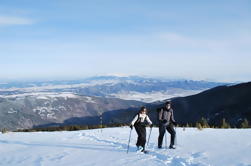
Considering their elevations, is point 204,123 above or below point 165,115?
below

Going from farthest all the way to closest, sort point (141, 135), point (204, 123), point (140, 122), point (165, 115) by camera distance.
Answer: point (204, 123) < point (165, 115) < point (140, 122) < point (141, 135)

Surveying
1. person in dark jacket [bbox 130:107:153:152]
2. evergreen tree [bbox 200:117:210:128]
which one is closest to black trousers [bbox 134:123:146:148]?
person in dark jacket [bbox 130:107:153:152]

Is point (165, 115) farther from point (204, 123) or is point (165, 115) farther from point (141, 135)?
point (204, 123)

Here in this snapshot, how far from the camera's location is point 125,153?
555 inches

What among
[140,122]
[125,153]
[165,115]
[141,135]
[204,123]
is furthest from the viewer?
[204,123]

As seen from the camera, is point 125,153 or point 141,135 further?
point 141,135

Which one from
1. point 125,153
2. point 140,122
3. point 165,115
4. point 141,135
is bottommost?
point 125,153

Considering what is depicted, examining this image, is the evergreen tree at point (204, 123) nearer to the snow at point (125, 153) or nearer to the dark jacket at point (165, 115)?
the snow at point (125, 153)

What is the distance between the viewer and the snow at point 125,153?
483 inches

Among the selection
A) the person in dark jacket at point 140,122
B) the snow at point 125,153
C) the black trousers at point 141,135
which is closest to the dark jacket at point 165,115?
the person in dark jacket at point 140,122

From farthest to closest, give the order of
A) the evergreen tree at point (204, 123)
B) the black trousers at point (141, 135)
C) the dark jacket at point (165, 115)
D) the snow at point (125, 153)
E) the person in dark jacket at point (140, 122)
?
the evergreen tree at point (204, 123), the dark jacket at point (165, 115), the person in dark jacket at point (140, 122), the black trousers at point (141, 135), the snow at point (125, 153)

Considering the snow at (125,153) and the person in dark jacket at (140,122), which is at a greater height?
the person in dark jacket at (140,122)

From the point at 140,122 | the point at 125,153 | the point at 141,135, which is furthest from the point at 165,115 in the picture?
the point at 125,153

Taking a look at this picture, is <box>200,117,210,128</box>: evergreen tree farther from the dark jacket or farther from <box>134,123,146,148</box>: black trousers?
<box>134,123,146,148</box>: black trousers
